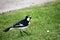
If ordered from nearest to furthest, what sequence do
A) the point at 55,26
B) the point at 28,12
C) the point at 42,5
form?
the point at 55,26
the point at 28,12
the point at 42,5

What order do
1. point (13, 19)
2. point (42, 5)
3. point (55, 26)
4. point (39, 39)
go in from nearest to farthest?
point (39, 39), point (55, 26), point (13, 19), point (42, 5)

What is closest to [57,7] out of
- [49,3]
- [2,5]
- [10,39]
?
[49,3]

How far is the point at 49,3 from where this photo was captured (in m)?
10.1

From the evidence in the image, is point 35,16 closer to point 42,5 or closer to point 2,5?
point 42,5

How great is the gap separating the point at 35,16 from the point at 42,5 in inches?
50.5

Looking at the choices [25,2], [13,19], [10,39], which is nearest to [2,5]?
[25,2]

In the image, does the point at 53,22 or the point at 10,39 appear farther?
the point at 53,22

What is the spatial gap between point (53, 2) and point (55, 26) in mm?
2526

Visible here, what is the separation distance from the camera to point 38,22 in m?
8.23

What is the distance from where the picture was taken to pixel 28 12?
30.2 ft

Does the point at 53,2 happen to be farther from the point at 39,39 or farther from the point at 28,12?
the point at 39,39

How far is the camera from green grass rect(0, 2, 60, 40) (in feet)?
23.9

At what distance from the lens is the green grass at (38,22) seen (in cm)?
727

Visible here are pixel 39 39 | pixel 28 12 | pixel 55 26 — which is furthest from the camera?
pixel 28 12
